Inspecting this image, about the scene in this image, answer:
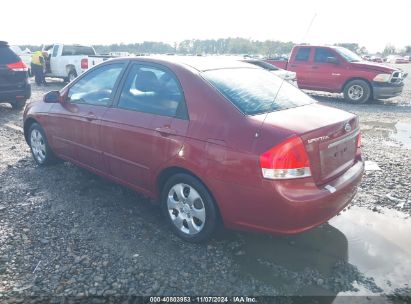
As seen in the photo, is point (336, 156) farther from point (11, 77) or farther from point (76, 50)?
point (76, 50)

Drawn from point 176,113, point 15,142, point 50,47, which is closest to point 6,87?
point 15,142

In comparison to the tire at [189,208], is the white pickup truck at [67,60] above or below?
above

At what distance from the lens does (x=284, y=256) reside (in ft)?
10.3

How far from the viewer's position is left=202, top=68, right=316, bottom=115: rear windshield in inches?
121

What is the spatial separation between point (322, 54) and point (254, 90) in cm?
1030

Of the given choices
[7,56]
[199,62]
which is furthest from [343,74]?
[7,56]

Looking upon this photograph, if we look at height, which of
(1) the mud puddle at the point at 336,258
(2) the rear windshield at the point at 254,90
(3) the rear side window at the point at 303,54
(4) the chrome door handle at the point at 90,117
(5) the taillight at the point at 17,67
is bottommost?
(1) the mud puddle at the point at 336,258

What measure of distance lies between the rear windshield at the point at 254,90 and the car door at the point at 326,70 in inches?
365

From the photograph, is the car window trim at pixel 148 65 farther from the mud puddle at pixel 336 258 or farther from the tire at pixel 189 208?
the mud puddle at pixel 336 258

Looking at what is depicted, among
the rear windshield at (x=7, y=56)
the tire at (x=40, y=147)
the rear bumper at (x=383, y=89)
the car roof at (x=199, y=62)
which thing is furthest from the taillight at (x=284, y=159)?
the rear bumper at (x=383, y=89)

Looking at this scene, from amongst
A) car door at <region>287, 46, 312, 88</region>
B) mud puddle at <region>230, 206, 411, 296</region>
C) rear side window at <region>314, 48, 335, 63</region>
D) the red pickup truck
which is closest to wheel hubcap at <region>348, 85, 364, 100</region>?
the red pickup truck

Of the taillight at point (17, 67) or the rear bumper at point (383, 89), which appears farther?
the rear bumper at point (383, 89)

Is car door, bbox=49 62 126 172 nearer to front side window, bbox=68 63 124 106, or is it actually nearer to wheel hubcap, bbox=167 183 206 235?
front side window, bbox=68 63 124 106

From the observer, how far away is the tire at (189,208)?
311 cm
